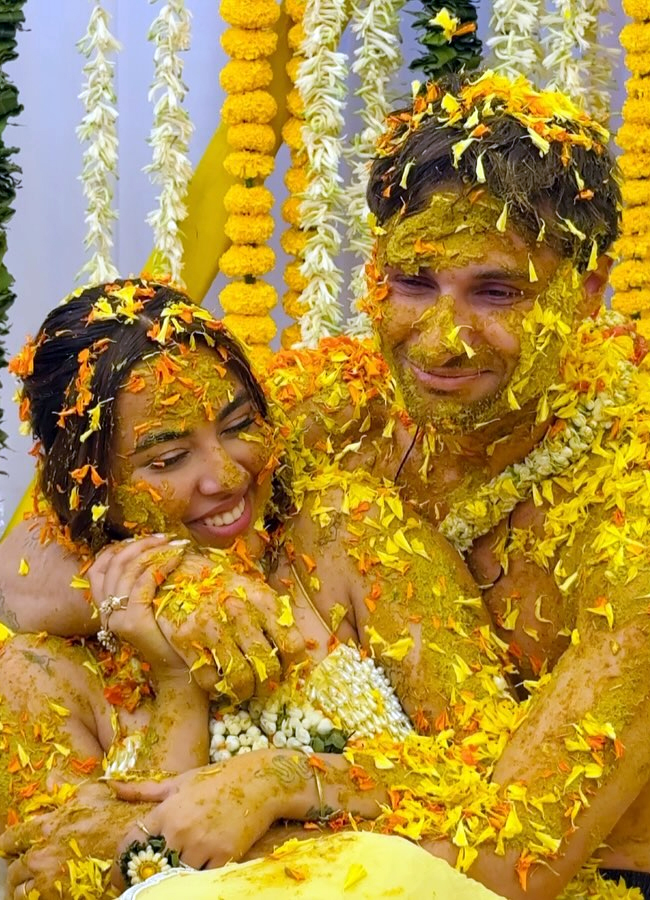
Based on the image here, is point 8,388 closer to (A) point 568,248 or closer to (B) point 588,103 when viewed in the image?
(B) point 588,103

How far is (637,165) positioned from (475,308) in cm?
142

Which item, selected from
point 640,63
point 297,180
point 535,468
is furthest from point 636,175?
point 535,468

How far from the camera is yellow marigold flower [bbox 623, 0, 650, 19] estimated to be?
3012 millimetres

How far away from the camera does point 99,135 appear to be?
11.4 feet

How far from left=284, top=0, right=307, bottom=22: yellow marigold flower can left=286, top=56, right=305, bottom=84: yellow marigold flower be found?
10cm

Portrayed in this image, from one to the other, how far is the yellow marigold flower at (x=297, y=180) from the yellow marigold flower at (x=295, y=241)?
111 millimetres

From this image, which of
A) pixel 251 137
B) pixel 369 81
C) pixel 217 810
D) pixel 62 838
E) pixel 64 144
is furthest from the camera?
pixel 64 144

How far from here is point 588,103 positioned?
3154 mm

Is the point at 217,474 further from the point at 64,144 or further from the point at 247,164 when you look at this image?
the point at 64,144

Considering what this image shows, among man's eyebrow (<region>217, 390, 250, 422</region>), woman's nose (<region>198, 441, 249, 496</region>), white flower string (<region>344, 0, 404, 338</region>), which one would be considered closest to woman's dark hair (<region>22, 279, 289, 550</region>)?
man's eyebrow (<region>217, 390, 250, 422</region>)

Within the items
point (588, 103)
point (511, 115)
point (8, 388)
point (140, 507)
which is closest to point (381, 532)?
point (140, 507)

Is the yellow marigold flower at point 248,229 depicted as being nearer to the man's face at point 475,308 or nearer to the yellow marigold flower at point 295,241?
the yellow marigold flower at point 295,241

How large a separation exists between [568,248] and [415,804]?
0.84 m

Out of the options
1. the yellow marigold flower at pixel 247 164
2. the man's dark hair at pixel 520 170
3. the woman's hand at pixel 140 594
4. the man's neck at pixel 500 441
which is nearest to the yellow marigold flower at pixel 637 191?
the yellow marigold flower at pixel 247 164
